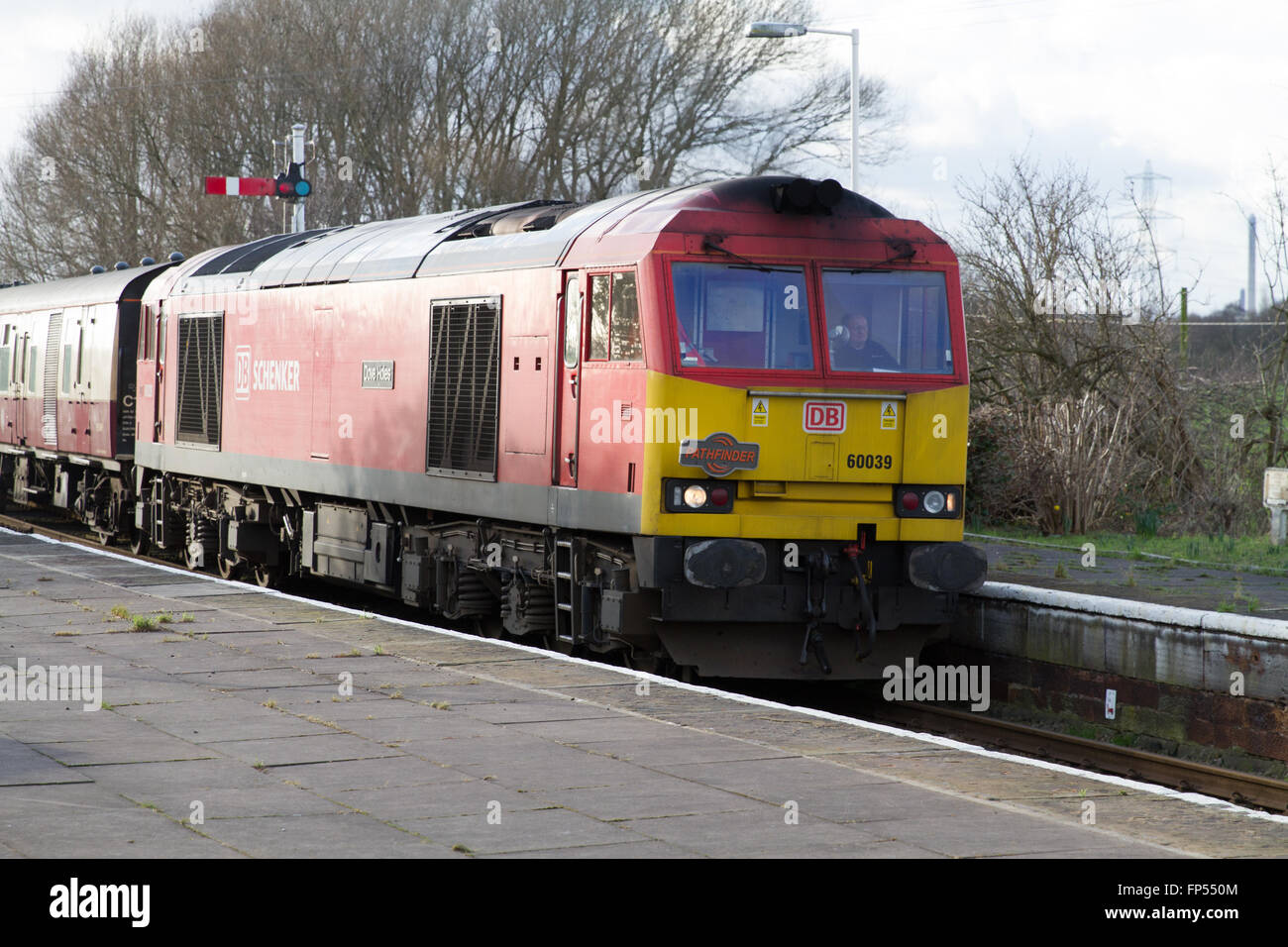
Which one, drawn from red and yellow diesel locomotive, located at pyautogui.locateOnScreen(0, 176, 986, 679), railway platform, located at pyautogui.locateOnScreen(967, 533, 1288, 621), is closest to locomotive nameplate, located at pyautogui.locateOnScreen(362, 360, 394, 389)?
red and yellow diesel locomotive, located at pyautogui.locateOnScreen(0, 176, 986, 679)

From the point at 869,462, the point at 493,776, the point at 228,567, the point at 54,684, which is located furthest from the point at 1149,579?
the point at 228,567

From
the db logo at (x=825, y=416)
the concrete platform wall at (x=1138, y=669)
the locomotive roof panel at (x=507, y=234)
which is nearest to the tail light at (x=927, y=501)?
the db logo at (x=825, y=416)

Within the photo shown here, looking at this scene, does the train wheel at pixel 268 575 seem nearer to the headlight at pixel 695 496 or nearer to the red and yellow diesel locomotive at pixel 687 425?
the red and yellow diesel locomotive at pixel 687 425

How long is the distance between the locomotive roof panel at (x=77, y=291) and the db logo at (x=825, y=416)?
13.3 meters

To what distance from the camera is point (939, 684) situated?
12.3 meters

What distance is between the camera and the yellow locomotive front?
1039 cm

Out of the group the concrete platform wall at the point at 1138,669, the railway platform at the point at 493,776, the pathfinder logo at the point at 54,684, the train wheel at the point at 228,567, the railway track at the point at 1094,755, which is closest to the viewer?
the railway platform at the point at 493,776

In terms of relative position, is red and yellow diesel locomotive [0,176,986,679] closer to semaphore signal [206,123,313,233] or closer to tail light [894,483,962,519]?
tail light [894,483,962,519]

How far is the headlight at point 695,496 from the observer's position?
1040cm

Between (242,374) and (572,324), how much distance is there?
7.06m

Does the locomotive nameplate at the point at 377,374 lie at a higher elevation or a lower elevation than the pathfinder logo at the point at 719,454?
higher

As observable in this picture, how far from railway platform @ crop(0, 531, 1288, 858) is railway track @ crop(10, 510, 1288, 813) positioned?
7.36 ft

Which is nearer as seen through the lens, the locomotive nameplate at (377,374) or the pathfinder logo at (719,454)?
the pathfinder logo at (719,454)
